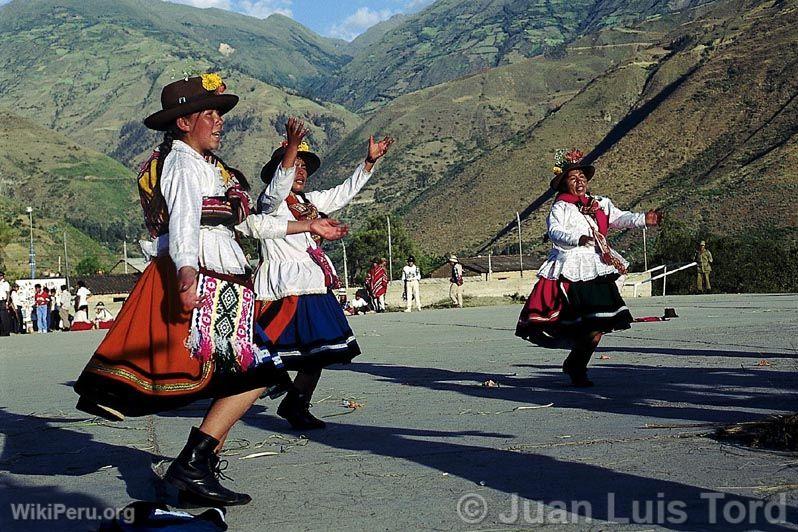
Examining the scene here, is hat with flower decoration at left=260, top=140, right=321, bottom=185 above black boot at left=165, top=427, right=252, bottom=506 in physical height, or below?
above

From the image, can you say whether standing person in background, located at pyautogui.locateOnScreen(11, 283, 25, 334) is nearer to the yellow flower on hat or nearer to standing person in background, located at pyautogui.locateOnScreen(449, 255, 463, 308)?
standing person in background, located at pyautogui.locateOnScreen(449, 255, 463, 308)

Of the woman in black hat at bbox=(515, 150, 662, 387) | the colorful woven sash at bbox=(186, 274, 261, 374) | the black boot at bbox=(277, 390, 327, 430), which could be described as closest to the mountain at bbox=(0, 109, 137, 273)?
the woman in black hat at bbox=(515, 150, 662, 387)

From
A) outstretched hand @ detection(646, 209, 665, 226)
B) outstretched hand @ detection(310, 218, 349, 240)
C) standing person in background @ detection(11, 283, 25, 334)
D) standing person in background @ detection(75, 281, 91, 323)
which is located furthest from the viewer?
standing person in background @ detection(11, 283, 25, 334)

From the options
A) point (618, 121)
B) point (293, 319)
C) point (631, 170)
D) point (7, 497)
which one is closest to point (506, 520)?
point (7, 497)

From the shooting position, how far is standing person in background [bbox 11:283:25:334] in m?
33.5

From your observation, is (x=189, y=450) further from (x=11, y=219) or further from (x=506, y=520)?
(x=11, y=219)

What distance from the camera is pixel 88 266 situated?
472 ft

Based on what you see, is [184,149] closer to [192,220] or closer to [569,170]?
[192,220]

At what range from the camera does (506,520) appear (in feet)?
14.7

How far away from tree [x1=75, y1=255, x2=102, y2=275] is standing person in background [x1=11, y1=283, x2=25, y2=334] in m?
108

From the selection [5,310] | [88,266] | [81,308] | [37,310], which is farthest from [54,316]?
[88,266]

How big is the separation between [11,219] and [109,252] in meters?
34.5

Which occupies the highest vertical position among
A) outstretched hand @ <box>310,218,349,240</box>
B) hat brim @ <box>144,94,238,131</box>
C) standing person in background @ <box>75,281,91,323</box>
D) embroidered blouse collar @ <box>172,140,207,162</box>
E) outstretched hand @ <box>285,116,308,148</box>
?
hat brim @ <box>144,94,238,131</box>

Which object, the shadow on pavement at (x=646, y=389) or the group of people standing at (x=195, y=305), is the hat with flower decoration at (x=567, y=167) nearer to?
the shadow on pavement at (x=646, y=389)
